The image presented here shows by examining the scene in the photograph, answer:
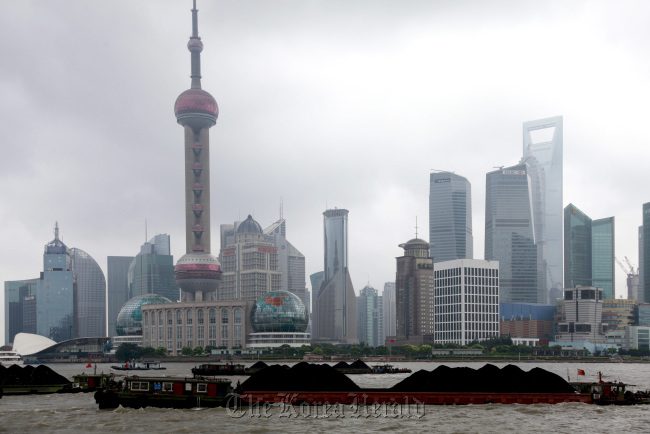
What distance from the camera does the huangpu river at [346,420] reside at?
8656 centimetres

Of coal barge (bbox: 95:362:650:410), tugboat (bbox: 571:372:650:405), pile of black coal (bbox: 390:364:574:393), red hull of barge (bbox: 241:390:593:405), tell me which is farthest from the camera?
pile of black coal (bbox: 390:364:574:393)

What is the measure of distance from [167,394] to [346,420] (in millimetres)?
22472

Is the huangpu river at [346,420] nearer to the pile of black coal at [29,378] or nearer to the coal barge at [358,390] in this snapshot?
the coal barge at [358,390]

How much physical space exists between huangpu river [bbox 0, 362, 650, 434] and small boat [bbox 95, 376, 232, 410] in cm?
115

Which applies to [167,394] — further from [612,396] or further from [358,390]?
[612,396]

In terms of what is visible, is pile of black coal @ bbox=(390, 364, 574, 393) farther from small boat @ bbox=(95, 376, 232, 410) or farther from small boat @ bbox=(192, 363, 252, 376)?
small boat @ bbox=(192, 363, 252, 376)

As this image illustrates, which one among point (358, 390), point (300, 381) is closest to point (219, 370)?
point (300, 381)

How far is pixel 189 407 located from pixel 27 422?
1794cm

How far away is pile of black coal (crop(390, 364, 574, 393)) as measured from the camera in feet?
348

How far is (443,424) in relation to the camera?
8875 centimetres

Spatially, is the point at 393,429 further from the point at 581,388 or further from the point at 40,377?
the point at 40,377

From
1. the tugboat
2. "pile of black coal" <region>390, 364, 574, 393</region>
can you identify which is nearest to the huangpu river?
the tugboat

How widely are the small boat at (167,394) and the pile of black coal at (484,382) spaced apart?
2253cm

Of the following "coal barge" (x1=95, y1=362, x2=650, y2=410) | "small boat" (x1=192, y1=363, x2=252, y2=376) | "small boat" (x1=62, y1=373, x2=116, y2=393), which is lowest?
"small boat" (x1=192, y1=363, x2=252, y2=376)
